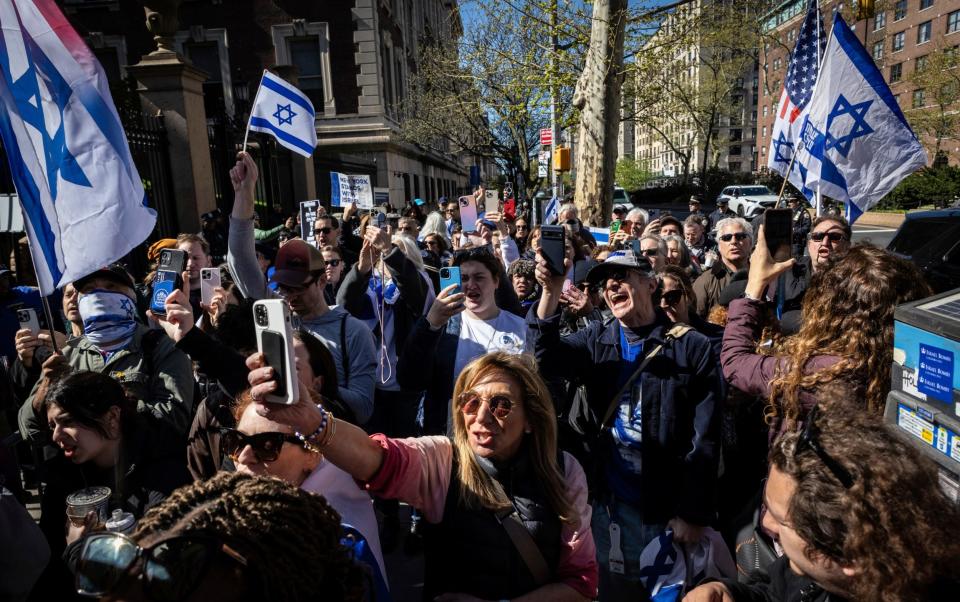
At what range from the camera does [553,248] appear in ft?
8.69

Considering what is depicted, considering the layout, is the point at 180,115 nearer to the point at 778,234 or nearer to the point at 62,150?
the point at 62,150

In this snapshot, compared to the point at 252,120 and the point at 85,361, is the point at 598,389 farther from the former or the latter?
the point at 252,120

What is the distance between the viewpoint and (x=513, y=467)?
2035mm

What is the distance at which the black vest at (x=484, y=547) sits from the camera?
1904 millimetres

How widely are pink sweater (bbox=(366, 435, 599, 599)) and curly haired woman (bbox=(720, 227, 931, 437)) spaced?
34.3 inches

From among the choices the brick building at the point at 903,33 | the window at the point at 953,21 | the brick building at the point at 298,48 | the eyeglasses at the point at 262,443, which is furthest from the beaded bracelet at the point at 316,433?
the window at the point at 953,21

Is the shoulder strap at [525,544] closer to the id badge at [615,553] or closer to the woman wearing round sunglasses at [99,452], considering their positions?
the id badge at [615,553]

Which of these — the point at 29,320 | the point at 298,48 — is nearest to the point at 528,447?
the point at 29,320

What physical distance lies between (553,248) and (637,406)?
815 mm

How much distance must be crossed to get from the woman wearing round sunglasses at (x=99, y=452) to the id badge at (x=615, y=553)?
6.42ft

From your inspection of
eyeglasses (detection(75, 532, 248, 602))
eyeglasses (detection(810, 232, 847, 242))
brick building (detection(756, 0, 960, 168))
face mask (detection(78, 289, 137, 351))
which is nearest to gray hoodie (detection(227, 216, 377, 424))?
face mask (detection(78, 289, 137, 351))

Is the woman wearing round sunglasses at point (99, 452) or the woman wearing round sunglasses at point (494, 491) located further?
the woman wearing round sunglasses at point (99, 452)

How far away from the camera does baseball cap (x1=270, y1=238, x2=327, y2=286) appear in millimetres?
3213

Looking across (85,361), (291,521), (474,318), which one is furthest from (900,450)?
(85,361)
